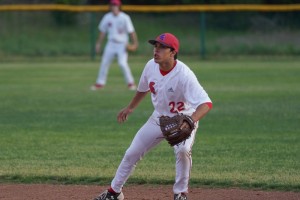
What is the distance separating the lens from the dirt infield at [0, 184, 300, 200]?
7.94 meters

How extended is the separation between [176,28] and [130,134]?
20883 mm

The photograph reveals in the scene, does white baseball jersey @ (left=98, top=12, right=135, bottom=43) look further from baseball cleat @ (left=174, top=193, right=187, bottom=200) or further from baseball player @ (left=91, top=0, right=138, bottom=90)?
baseball cleat @ (left=174, top=193, right=187, bottom=200)

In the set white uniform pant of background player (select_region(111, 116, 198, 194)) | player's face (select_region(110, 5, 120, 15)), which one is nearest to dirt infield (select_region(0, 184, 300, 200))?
white uniform pant of background player (select_region(111, 116, 198, 194))

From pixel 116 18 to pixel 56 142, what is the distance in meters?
8.68

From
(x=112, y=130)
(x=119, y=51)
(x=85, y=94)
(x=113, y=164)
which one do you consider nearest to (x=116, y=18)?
(x=119, y=51)

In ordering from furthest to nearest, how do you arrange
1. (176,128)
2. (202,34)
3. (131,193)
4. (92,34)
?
(92,34) → (202,34) → (131,193) → (176,128)

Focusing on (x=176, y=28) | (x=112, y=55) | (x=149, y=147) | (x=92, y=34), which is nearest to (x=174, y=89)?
(x=149, y=147)

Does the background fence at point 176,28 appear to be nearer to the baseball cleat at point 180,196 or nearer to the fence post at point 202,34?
the fence post at point 202,34

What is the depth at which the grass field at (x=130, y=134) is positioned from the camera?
906 cm

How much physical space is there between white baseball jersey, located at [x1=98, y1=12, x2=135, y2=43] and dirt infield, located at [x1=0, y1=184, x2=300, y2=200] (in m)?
10.9

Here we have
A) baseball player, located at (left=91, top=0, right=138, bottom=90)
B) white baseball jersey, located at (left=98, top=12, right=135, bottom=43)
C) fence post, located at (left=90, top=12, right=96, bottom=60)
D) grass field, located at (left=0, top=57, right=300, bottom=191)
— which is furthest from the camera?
fence post, located at (left=90, top=12, right=96, bottom=60)

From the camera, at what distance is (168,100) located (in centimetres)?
743

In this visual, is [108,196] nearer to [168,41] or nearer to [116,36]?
[168,41]

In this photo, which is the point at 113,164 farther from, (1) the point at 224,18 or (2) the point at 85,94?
(1) the point at 224,18
